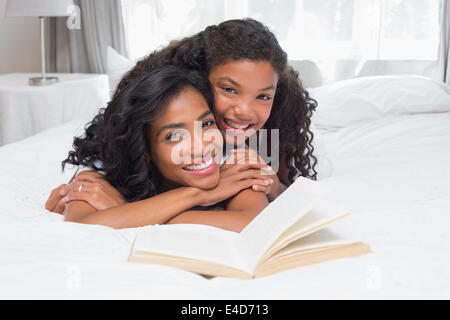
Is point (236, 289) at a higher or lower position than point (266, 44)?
lower

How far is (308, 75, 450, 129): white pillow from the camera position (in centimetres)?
231

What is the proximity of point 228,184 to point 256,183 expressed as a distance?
0.06 m

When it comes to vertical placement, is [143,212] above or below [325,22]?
below

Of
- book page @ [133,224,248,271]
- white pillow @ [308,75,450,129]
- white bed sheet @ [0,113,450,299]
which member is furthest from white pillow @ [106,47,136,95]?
book page @ [133,224,248,271]

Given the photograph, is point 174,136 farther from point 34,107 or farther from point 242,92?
point 34,107

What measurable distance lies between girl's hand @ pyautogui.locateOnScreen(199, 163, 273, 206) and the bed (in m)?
0.19

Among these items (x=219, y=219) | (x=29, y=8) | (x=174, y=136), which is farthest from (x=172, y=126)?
(x=29, y=8)

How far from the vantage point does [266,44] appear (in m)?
1.46

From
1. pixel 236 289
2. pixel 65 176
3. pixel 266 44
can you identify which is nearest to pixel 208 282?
pixel 236 289

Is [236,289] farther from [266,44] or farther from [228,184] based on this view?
[266,44]

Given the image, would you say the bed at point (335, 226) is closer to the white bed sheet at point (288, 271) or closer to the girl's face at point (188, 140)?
the white bed sheet at point (288, 271)

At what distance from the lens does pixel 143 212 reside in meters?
1.16

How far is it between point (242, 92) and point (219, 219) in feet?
1.37

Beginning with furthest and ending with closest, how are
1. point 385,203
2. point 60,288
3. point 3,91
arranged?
point 3,91, point 385,203, point 60,288
